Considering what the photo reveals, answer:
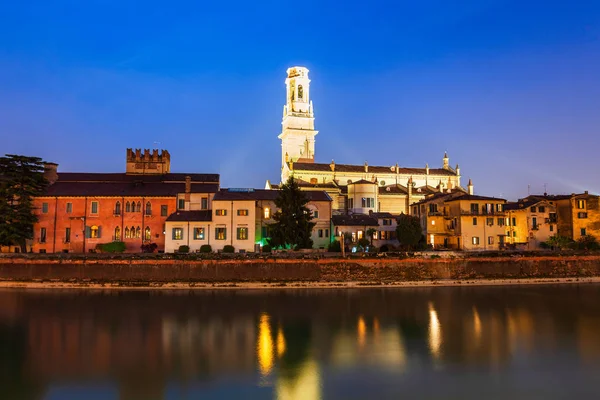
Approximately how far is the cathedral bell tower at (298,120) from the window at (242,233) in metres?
53.4

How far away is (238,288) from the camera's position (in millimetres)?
37469

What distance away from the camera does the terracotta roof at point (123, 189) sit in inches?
1946

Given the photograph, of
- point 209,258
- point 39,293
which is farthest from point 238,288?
point 39,293

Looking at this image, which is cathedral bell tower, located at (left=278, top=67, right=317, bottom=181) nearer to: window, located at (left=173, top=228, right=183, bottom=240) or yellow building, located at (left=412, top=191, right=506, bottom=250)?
yellow building, located at (left=412, top=191, right=506, bottom=250)

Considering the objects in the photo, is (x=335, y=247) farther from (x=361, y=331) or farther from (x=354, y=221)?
(x=361, y=331)

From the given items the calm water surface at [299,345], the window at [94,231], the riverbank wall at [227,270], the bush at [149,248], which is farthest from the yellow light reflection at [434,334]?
the window at [94,231]

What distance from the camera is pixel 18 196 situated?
48.0m

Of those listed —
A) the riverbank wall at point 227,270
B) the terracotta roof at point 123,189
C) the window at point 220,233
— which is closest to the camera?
the riverbank wall at point 227,270

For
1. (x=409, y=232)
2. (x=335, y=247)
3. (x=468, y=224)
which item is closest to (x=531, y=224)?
(x=468, y=224)

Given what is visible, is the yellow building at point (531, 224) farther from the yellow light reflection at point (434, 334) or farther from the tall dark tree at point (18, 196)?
the tall dark tree at point (18, 196)

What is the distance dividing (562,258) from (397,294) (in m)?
17.0

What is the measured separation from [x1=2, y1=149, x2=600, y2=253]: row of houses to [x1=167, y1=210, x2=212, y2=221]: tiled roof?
0.30 ft

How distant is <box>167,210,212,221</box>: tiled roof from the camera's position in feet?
147

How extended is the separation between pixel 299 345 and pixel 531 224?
1548 inches
